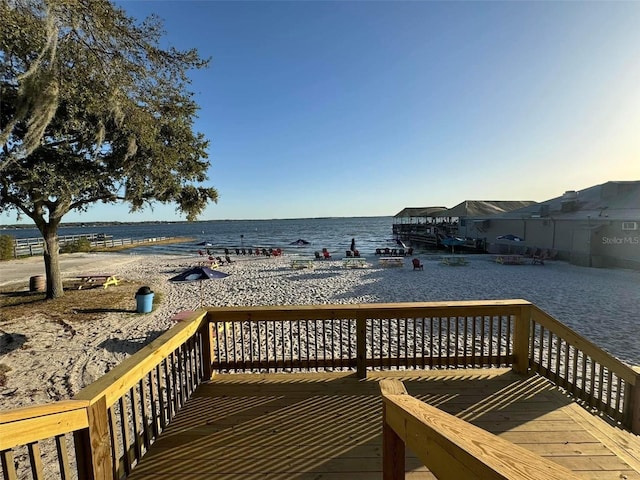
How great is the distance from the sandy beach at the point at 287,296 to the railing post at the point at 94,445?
4352mm

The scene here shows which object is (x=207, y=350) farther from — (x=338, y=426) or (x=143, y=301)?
(x=143, y=301)

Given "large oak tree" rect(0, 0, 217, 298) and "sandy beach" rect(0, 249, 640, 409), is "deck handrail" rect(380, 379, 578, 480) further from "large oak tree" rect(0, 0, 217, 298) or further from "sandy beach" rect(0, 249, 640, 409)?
"large oak tree" rect(0, 0, 217, 298)

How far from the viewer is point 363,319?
3553 millimetres

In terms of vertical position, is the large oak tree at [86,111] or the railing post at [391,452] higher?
the large oak tree at [86,111]

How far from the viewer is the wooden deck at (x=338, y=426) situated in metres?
2.36

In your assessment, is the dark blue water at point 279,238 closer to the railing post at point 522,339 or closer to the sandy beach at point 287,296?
the sandy beach at point 287,296

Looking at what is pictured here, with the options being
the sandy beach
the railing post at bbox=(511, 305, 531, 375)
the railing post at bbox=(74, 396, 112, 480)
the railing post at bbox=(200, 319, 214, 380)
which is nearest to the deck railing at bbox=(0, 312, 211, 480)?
the railing post at bbox=(74, 396, 112, 480)

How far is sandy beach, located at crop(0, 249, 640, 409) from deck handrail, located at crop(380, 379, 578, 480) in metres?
5.67

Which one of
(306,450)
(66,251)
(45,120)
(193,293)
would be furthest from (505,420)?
(66,251)

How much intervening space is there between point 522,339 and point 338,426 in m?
2.46

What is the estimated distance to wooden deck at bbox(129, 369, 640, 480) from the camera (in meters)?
2.36

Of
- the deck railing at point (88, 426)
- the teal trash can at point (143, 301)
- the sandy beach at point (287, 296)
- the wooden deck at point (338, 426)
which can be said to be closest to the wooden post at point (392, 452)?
the wooden deck at point (338, 426)

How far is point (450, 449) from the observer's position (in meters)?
1.00

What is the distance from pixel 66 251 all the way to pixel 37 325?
2547 cm
